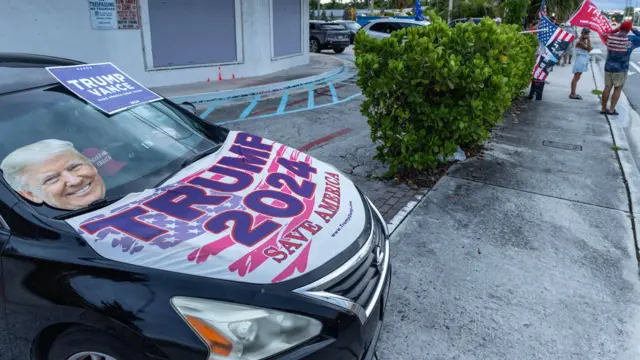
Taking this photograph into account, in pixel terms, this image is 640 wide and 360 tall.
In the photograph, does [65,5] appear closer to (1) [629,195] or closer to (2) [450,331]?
(2) [450,331]

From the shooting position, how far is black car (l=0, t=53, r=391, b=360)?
5.65ft

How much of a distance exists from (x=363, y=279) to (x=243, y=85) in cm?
996

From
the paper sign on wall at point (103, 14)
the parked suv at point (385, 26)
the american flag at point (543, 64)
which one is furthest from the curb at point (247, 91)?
the american flag at point (543, 64)

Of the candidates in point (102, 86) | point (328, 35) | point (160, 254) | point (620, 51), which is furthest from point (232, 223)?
point (328, 35)

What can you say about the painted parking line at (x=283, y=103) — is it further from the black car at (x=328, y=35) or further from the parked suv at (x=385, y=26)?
the black car at (x=328, y=35)

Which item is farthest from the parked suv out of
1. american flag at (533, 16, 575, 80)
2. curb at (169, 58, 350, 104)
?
american flag at (533, 16, 575, 80)

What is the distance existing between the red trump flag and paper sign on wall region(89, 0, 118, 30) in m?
9.88

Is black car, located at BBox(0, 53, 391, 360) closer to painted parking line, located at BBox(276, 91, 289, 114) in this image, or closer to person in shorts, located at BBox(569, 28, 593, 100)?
painted parking line, located at BBox(276, 91, 289, 114)

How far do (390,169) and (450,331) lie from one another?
271 centimetres

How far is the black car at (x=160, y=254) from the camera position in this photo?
1722 millimetres

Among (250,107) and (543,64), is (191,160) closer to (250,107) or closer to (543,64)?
(250,107)

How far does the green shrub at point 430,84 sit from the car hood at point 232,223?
2491 mm

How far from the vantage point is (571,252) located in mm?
3820

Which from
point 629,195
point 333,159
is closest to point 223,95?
point 333,159
